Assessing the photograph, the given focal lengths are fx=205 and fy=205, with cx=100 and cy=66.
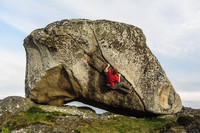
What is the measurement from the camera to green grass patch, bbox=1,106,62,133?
12148 millimetres

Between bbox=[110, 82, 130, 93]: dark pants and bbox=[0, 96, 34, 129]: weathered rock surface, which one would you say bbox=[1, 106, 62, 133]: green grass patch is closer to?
bbox=[0, 96, 34, 129]: weathered rock surface

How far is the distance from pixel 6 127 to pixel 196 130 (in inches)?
434

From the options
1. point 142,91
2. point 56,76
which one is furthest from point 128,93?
point 56,76

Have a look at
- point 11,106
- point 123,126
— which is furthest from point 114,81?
point 11,106

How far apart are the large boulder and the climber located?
1.52 feet

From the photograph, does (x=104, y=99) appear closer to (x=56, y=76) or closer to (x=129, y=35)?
(x=56, y=76)

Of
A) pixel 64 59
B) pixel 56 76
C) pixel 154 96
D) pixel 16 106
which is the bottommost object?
pixel 16 106

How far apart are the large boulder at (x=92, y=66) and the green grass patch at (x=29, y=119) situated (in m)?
2.31

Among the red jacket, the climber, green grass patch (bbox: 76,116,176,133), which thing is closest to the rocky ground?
green grass patch (bbox: 76,116,176,133)

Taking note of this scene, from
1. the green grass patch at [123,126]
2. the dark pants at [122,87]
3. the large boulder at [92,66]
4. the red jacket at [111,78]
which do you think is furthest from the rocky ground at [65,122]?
the red jacket at [111,78]

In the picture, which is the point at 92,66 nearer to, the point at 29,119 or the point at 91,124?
the point at 91,124

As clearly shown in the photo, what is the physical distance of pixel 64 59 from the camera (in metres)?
Answer: 15.6

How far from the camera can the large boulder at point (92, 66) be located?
51.6 feet

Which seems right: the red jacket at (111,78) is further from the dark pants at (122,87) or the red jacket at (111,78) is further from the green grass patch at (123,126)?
the green grass patch at (123,126)
